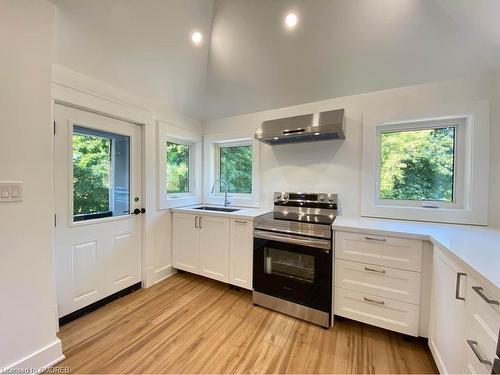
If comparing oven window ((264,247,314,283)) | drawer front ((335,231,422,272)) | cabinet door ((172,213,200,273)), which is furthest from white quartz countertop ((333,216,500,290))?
cabinet door ((172,213,200,273))

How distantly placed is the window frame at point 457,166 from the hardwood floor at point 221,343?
103 cm

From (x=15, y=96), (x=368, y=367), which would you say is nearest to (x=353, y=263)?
(x=368, y=367)

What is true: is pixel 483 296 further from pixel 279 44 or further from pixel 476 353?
pixel 279 44

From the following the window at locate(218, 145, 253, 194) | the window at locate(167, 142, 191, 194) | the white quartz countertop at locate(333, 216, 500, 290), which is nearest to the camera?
the white quartz countertop at locate(333, 216, 500, 290)

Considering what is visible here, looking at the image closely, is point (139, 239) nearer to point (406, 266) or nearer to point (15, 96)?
point (15, 96)

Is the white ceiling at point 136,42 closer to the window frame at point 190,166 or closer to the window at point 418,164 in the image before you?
the window frame at point 190,166

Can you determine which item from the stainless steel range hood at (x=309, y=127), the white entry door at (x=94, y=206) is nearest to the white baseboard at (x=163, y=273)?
the white entry door at (x=94, y=206)

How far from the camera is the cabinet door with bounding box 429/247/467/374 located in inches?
42.7

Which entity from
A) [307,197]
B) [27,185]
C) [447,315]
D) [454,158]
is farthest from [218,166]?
[447,315]

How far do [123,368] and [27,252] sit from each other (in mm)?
937

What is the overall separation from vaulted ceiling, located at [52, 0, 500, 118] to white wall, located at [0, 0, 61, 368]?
35cm

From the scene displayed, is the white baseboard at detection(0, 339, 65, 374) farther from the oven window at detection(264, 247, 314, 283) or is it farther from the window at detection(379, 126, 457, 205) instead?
the window at detection(379, 126, 457, 205)

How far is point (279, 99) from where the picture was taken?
Answer: 251 centimetres

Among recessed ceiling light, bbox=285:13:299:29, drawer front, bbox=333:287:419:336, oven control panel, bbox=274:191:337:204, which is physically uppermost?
recessed ceiling light, bbox=285:13:299:29
